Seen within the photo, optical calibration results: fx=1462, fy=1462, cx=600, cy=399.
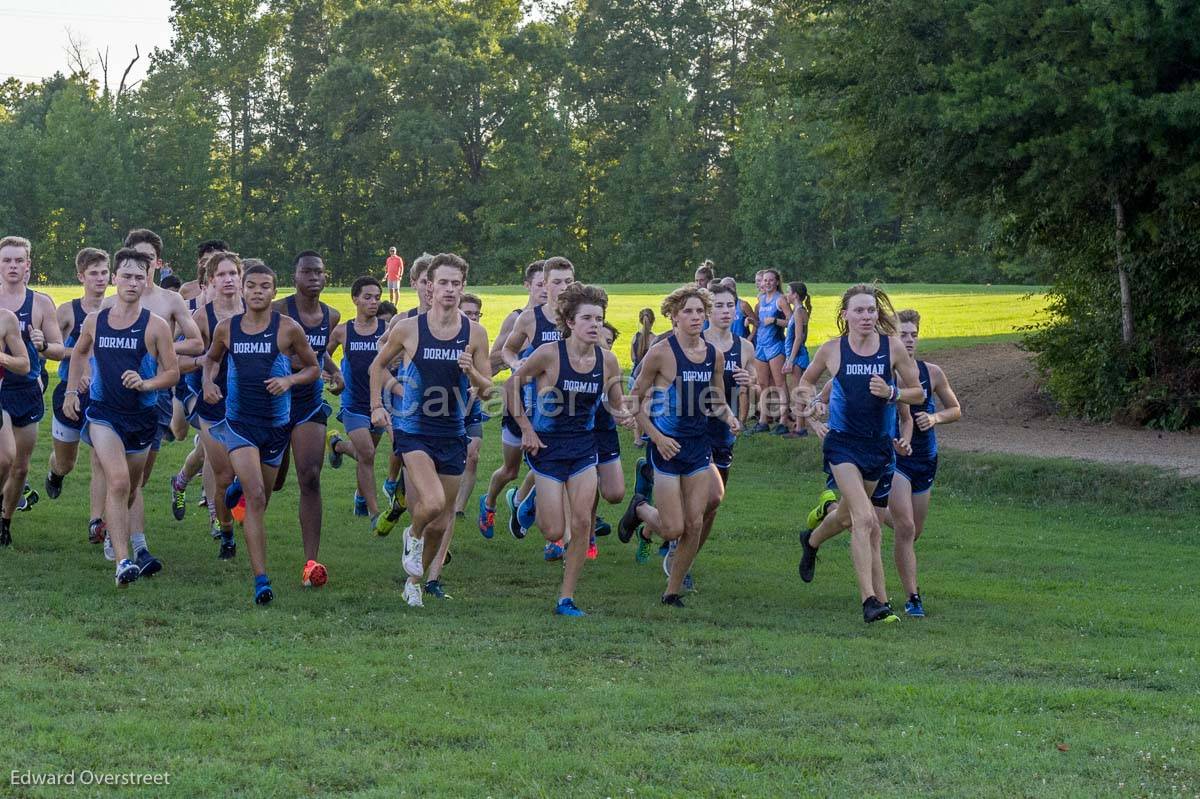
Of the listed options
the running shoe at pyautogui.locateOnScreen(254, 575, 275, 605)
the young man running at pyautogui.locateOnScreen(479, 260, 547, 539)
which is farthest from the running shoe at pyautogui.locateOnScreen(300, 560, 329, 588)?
the young man running at pyautogui.locateOnScreen(479, 260, 547, 539)

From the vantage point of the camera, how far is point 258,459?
982 cm

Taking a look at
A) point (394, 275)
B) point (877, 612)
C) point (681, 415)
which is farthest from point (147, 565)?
point (394, 275)

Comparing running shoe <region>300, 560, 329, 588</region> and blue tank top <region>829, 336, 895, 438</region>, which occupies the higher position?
blue tank top <region>829, 336, 895, 438</region>

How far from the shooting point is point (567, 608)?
959 centimetres

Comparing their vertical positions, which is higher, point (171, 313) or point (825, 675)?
point (171, 313)

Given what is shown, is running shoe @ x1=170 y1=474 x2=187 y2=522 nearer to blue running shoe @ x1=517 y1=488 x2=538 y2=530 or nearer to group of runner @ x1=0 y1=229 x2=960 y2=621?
group of runner @ x1=0 y1=229 x2=960 y2=621

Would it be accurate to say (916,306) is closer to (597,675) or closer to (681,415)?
(681,415)

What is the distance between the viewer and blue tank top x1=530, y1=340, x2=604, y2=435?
9727 millimetres

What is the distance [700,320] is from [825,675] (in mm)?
2874

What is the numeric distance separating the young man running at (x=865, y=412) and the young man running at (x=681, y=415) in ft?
2.34

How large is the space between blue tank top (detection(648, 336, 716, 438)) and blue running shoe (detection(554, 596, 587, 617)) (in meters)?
1.34

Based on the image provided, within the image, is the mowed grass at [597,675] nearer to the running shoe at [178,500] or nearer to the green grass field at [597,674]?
the green grass field at [597,674]

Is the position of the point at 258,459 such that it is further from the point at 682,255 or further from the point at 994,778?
the point at 682,255


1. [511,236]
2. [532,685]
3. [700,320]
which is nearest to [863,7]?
[700,320]
